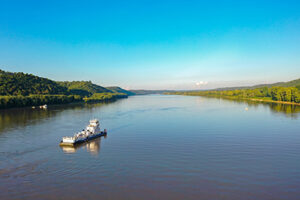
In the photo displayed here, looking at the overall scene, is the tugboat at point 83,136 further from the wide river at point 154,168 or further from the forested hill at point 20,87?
the forested hill at point 20,87

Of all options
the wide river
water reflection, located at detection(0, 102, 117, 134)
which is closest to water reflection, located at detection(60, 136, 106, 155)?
the wide river

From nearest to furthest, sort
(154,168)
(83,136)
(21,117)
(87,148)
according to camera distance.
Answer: (154,168) < (87,148) < (83,136) < (21,117)

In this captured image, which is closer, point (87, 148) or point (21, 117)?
point (87, 148)

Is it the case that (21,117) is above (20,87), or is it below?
below

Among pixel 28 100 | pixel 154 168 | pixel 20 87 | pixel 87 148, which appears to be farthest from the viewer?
pixel 20 87

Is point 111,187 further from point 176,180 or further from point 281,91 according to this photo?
point 281,91

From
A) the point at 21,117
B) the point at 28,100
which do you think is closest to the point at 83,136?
the point at 21,117

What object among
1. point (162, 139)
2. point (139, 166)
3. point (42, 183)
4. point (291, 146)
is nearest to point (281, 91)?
point (291, 146)

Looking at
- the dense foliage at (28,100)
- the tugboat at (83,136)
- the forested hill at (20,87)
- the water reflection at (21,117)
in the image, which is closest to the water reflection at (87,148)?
the tugboat at (83,136)

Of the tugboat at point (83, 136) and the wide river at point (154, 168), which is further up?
the tugboat at point (83, 136)

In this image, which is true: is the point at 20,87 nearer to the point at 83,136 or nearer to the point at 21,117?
the point at 21,117

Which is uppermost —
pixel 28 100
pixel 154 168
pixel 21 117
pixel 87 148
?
pixel 28 100
